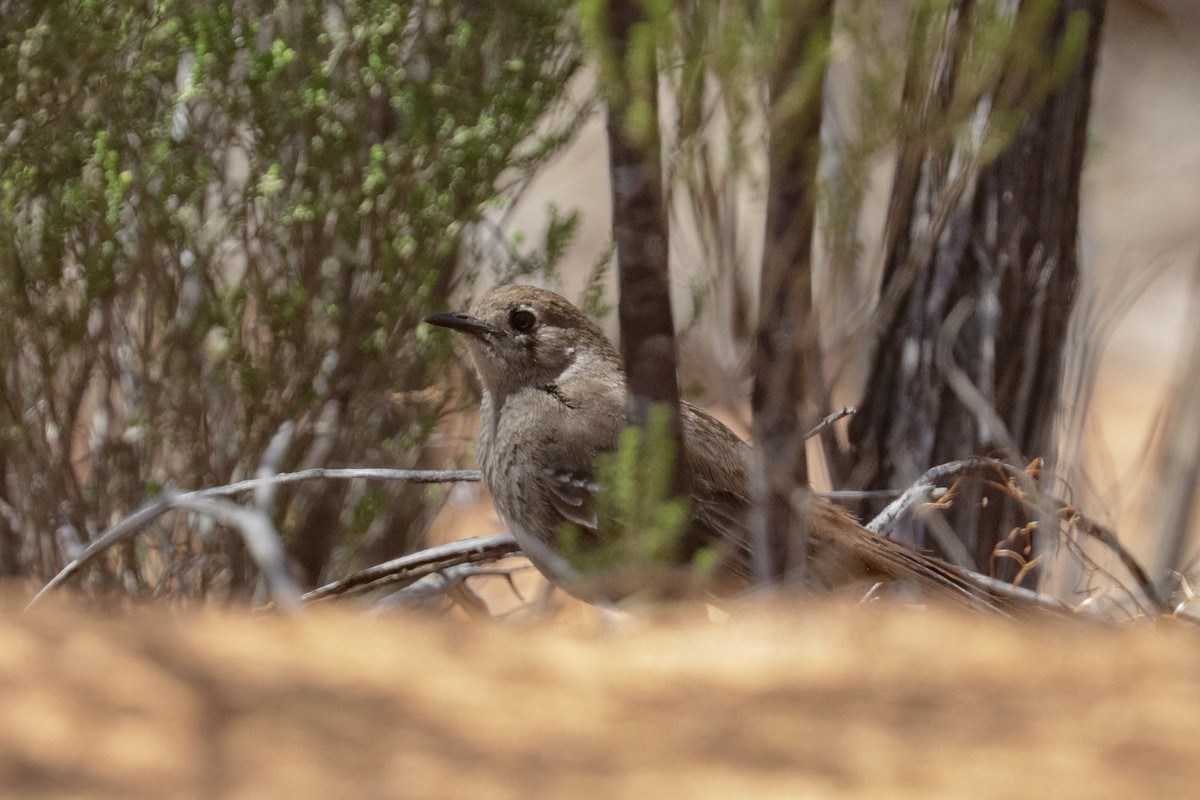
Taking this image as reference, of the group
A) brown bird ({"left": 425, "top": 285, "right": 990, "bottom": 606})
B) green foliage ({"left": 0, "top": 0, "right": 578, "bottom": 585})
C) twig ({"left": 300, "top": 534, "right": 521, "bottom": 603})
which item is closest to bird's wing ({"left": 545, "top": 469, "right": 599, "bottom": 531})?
brown bird ({"left": 425, "top": 285, "right": 990, "bottom": 606})

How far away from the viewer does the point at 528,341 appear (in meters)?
4.64

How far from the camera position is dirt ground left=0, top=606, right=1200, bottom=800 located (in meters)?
2.06

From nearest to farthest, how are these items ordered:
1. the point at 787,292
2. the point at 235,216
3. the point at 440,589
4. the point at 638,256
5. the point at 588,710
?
the point at 588,710 < the point at 638,256 < the point at 787,292 < the point at 440,589 < the point at 235,216

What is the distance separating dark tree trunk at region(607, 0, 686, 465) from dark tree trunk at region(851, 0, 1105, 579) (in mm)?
1605

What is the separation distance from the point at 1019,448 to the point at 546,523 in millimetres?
1792

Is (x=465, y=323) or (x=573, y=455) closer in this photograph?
(x=573, y=455)

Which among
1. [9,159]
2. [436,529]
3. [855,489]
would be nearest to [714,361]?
[855,489]

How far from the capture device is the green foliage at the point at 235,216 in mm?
4996

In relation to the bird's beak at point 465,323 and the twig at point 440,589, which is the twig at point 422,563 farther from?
the bird's beak at point 465,323

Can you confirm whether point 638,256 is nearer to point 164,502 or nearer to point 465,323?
point 164,502

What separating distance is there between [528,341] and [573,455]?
0.52m

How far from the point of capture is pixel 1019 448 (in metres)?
4.90

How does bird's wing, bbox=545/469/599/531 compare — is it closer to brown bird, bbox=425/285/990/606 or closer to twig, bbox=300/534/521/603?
brown bird, bbox=425/285/990/606

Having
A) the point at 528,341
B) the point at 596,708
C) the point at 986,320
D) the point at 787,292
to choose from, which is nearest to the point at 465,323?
the point at 528,341
